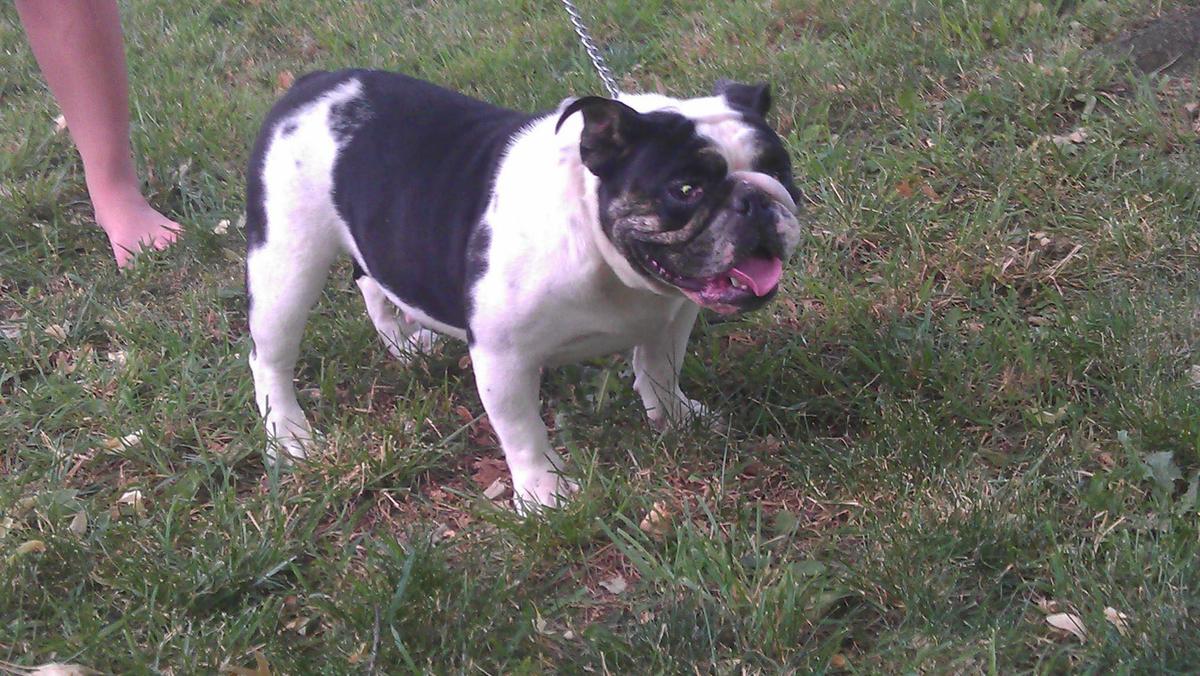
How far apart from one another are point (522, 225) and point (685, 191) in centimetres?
43

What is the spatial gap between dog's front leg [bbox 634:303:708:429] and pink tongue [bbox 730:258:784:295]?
52 centimetres

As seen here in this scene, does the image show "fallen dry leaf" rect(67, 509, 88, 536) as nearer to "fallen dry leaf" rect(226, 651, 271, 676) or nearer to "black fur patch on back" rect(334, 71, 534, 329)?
"fallen dry leaf" rect(226, 651, 271, 676)

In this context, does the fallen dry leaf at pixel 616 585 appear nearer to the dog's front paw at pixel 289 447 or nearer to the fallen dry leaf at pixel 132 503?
the dog's front paw at pixel 289 447

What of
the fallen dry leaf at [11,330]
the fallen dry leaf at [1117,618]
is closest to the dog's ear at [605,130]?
the fallen dry leaf at [1117,618]

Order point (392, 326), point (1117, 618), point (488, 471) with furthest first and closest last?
1. point (392, 326)
2. point (488, 471)
3. point (1117, 618)

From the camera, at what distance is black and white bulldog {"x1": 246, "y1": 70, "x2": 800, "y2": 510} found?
2.42m

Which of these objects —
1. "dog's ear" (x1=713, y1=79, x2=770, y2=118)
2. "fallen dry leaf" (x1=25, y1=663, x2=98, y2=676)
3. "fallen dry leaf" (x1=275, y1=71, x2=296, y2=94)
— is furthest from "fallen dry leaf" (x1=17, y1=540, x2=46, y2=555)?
"fallen dry leaf" (x1=275, y1=71, x2=296, y2=94)

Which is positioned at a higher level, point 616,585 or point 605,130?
point 605,130

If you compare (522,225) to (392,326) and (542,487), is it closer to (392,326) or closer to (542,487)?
(542,487)

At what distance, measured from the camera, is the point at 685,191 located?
2.41 meters

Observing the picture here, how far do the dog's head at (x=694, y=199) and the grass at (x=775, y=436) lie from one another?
63cm

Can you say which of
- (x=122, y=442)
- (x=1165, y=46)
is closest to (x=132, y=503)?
(x=122, y=442)

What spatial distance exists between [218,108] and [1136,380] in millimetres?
4122

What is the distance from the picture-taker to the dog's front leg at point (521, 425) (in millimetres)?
2779
